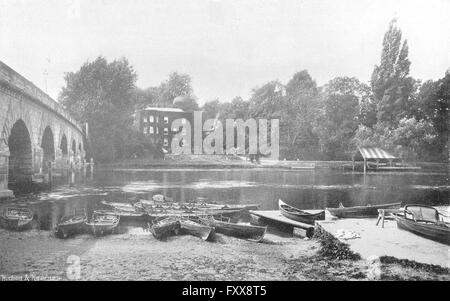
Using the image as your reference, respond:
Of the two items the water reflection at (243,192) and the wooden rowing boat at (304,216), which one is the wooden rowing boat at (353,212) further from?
the water reflection at (243,192)

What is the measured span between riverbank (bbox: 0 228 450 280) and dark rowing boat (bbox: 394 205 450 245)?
9.05 ft

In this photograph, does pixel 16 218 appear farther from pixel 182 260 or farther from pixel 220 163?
pixel 220 163

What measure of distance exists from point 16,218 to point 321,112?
3005 centimetres

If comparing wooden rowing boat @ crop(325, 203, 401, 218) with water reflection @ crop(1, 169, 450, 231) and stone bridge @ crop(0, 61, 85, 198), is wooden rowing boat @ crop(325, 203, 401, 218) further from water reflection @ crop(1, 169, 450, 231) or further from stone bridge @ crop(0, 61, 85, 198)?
stone bridge @ crop(0, 61, 85, 198)

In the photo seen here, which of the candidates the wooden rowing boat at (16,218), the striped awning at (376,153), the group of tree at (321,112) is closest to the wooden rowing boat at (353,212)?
the group of tree at (321,112)

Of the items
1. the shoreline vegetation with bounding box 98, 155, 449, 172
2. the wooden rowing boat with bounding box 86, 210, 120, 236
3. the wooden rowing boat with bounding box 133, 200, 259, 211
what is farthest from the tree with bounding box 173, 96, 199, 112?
the shoreline vegetation with bounding box 98, 155, 449, 172

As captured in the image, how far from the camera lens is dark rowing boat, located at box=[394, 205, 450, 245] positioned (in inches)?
451

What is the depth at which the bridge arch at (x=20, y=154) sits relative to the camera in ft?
61.9

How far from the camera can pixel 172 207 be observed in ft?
60.8

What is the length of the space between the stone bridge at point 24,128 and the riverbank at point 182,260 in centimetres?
421

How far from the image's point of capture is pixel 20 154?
20234 millimetres
